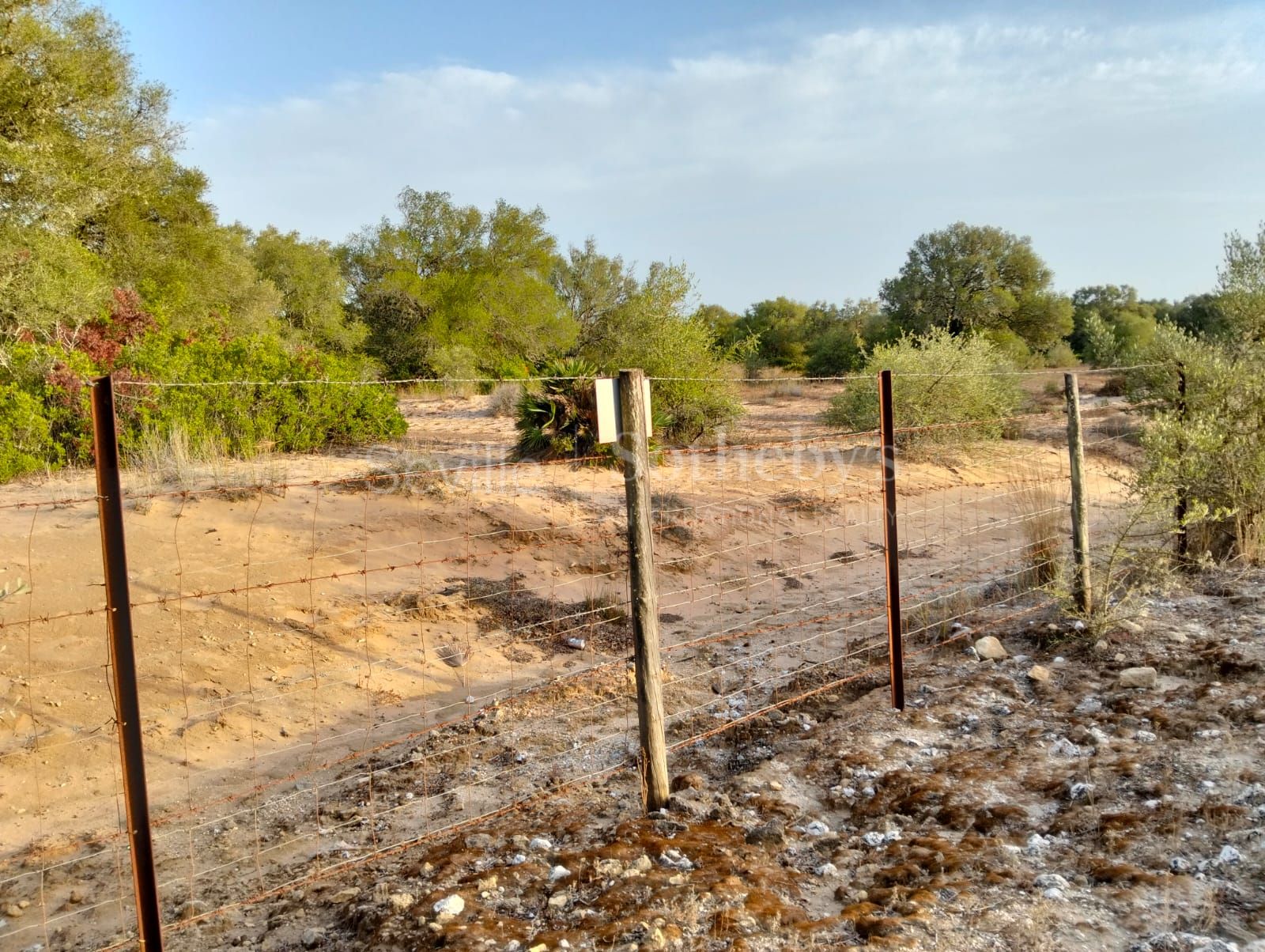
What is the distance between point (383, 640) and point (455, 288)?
80.6ft

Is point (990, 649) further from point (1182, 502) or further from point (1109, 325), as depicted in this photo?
point (1109, 325)

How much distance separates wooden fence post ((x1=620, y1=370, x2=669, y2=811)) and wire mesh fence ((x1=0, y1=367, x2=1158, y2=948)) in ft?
2.02

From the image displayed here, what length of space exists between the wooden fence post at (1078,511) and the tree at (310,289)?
25.3m

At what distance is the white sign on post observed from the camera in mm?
4246

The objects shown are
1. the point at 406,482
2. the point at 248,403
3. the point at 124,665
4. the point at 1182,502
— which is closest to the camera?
the point at 124,665

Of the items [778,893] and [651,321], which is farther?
[651,321]

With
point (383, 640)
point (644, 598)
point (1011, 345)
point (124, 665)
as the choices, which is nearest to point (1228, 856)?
point (644, 598)

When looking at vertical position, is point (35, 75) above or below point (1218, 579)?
above

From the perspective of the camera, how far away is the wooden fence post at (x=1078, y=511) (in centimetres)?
667

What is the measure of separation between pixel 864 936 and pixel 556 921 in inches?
44.4

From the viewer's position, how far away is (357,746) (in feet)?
19.7

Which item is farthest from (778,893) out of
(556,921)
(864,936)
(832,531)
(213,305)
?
(213,305)

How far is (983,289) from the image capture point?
32188 mm

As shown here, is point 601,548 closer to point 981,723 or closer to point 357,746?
point 357,746
